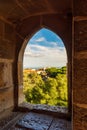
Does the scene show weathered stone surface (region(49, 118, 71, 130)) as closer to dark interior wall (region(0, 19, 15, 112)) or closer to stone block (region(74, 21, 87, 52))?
dark interior wall (region(0, 19, 15, 112))

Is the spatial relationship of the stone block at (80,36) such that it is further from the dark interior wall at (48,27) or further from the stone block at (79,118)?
the dark interior wall at (48,27)

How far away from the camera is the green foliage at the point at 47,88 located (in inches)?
190

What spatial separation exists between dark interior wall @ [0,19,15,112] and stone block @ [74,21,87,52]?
962 mm

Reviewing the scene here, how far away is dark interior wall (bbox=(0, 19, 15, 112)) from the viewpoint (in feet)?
4.58

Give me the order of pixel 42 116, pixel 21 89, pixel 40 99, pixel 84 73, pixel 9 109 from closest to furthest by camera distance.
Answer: pixel 84 73 → pixel 42 116 → pixel 9 109 → pixel 21 89 → pixel 40 99

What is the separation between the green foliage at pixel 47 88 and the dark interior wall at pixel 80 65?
14.0 feet

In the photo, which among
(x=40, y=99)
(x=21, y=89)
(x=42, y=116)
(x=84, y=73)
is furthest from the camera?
(x=40, y=99)

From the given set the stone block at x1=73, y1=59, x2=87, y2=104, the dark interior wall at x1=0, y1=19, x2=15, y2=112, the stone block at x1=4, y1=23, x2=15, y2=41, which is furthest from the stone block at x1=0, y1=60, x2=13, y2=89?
the stone block at x1=73, y1=59, x2=87, y2=104

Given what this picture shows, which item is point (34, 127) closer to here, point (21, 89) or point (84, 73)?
point (21, 89)

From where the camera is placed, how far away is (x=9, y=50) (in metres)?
1.51

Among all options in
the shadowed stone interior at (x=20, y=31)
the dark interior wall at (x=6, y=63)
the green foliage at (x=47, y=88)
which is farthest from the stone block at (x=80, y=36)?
the green foliage at (x=47, y=88)

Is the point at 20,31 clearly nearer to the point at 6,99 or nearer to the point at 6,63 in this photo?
the point at 6,63

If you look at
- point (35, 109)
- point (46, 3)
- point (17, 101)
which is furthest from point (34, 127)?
point (46, 3)

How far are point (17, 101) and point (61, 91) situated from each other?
3.44 m
